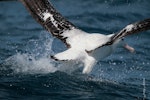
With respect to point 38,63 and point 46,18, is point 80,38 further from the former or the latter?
point 38,63

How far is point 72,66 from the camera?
34.4 feet

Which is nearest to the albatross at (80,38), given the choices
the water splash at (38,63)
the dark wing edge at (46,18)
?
the dark wing edge at (46,18)

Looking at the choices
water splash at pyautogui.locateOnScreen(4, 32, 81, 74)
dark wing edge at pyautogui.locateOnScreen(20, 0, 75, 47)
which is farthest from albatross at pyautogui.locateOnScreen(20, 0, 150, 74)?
water splash at pyautogui.locateOnScreen(4, 32, 81, 74)

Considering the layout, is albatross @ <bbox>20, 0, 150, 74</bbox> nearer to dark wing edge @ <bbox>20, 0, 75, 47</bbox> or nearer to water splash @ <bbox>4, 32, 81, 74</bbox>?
dark wing edge @ <bbox>20, 0, 75, 47</bbox>

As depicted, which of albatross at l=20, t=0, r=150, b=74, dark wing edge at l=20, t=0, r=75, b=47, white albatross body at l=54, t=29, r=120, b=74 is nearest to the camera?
albatross at l=20, t=0, r=150, b=74

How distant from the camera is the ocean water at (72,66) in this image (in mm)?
9625

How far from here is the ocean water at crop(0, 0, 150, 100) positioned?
31.6 feet

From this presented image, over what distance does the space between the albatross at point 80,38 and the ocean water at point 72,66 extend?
1.12ft

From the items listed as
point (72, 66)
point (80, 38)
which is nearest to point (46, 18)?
point (80, 38)

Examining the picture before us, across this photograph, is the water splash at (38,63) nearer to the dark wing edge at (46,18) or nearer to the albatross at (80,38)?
the albatross at (80,38)

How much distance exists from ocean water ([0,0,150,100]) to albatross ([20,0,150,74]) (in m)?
0.34

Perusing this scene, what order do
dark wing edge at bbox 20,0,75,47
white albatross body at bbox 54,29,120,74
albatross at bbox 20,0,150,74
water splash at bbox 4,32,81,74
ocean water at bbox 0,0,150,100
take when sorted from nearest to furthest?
ocean water at bbox 0,0,150,100 < albatross at bbox 20,0,150,74 < white albatross body at bbox 54,29,120,74 < water splash at bbox 4,32,81,74 < dark wing edge at bbox 20,0,75,47

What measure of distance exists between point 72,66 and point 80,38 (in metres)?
0.58

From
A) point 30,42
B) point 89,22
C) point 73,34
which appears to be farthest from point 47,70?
point 89,22
